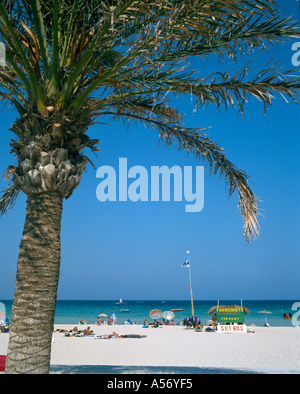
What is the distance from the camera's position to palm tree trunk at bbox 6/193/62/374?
14.1 ft

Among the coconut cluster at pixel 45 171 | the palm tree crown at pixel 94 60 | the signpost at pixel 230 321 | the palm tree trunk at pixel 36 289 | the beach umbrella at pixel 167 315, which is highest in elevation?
the palm tree crown at pixel 94 60

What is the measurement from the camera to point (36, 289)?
172 inches

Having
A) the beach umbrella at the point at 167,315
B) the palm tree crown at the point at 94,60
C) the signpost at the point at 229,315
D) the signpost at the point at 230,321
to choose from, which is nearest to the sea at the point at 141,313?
the beach umbrella at the point at 167,315

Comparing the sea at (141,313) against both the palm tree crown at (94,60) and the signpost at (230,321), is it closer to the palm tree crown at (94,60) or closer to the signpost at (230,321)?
the signpost at (230,321)

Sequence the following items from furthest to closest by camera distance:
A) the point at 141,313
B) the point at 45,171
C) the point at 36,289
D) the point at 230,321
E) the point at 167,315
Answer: the point at 141,313
the point at 167,315
the point at 230,321
the point at 45,171
the point at 36,289

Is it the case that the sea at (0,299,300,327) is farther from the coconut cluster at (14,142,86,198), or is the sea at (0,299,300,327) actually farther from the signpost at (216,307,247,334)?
the coconut cluster at (14,142,86,198)

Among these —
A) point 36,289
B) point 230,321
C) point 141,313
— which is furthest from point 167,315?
point 141,313

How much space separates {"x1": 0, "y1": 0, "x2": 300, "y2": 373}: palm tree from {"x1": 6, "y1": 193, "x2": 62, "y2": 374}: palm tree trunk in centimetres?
1

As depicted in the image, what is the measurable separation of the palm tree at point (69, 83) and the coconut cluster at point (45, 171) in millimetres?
12

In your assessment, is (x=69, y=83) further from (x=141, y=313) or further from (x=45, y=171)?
(x=141, y=313)

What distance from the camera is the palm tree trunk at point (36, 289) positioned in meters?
4.29

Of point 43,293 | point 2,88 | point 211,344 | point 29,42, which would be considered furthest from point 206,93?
point 211,344

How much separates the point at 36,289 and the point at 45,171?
4.46 feet

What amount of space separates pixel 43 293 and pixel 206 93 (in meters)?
3.46
